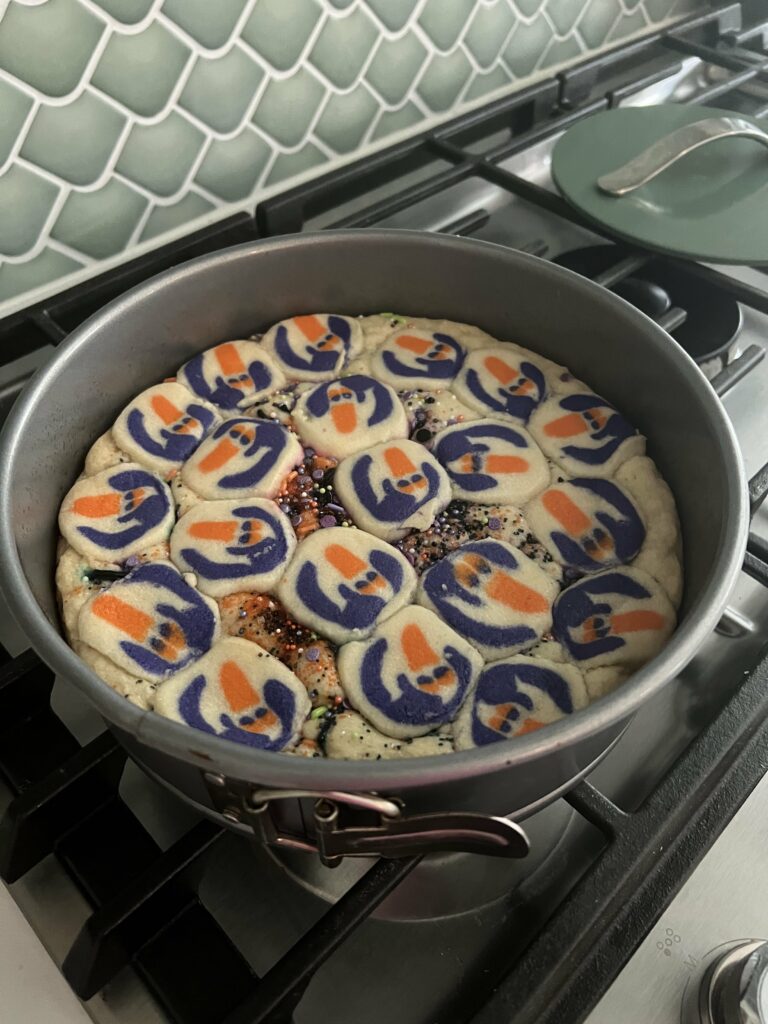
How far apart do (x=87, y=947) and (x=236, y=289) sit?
0.58m

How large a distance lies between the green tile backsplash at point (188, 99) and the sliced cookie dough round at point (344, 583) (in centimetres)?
45

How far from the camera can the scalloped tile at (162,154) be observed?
854 mm

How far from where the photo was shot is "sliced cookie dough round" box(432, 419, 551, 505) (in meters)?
0.75

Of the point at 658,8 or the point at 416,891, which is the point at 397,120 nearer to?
the point at 658,8

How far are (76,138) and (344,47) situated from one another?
1.14ft

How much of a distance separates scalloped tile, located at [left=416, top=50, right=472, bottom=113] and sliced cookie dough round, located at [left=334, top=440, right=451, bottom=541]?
1.96ft

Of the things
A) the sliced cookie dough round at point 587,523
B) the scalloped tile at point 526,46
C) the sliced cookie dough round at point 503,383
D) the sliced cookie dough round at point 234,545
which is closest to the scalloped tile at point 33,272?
the sliced cookie dough round at point 234,545

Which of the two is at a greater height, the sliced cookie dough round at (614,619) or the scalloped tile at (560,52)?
the scalloped tile at (560,52)

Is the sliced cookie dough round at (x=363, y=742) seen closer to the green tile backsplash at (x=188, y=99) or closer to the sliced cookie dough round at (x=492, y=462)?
the sliced cookie dough round at (x=492, y=462)

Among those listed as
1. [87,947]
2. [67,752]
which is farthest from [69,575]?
[87,947]

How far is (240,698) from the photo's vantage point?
0.60 metres

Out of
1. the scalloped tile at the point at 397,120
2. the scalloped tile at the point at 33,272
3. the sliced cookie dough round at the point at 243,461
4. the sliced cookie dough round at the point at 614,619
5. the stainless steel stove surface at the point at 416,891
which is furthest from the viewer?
the scalloped tile at the point at 397,120

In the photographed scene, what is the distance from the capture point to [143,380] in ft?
2.65

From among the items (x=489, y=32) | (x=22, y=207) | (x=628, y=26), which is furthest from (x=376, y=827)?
(x=628, y=26)
